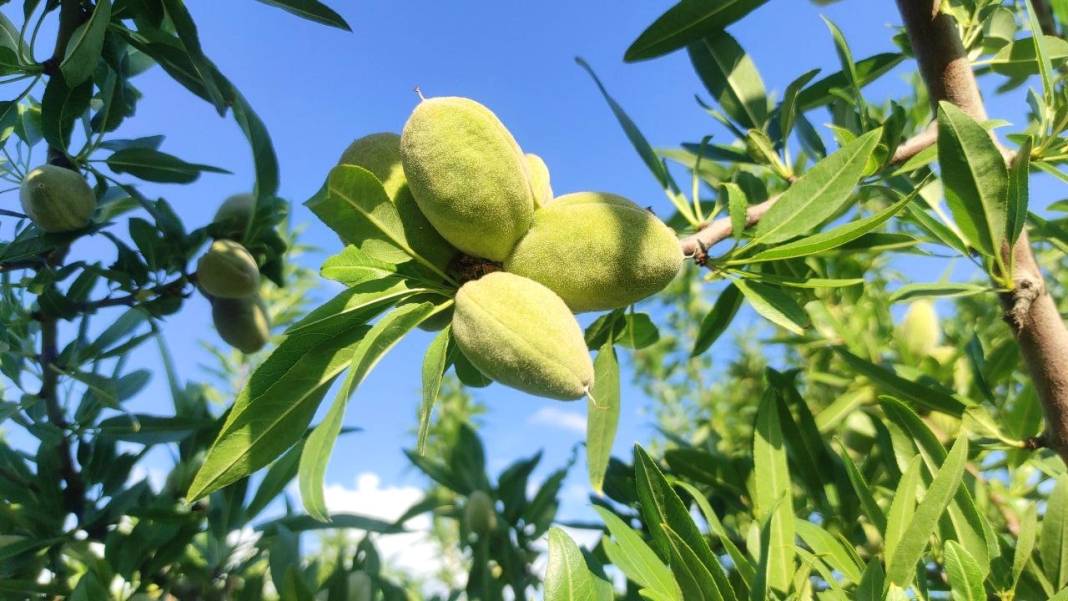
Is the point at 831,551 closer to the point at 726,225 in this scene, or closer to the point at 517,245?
the point at 726,225

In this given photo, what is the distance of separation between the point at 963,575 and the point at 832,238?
47 centimetres

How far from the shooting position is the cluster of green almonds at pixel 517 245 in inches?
35.7

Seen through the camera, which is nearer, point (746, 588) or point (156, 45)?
point (746, 588)

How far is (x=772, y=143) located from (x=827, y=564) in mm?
872

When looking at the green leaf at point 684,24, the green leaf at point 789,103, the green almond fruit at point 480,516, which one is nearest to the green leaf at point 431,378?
the green leaf at point 684,24

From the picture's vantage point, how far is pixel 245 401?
948 millimetres

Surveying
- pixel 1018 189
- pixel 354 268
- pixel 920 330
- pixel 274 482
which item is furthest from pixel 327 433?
pixel 920 330

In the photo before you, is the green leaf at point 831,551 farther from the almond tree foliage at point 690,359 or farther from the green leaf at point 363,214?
the green leaf at point 363,214

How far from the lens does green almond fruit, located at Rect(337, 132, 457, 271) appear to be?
1058 mm

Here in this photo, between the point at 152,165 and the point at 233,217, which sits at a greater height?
the point at 152,165

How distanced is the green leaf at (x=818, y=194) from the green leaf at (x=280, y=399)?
2.02 feet

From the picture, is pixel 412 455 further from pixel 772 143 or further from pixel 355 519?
pixel 772 143

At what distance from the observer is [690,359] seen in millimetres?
1661

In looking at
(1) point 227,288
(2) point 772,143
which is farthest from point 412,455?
(2) point 772,143
